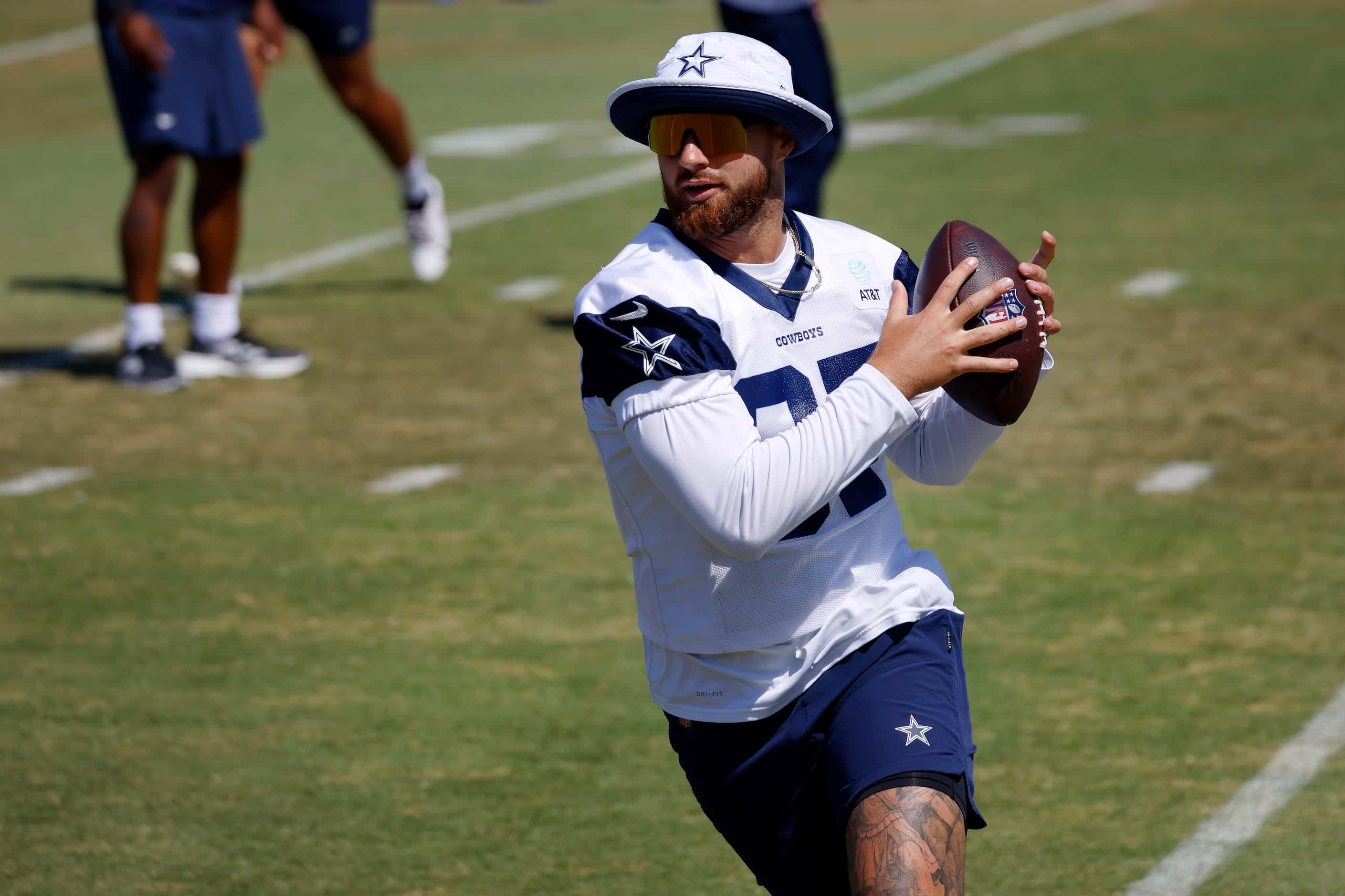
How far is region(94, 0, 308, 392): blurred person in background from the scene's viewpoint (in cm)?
881

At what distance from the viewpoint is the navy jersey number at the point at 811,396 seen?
10.9 feet

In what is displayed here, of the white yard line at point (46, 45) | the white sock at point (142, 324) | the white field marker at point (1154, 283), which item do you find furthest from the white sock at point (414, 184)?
the white yard line at point (46, 45)

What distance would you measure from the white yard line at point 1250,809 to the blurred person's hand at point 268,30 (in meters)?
7.39

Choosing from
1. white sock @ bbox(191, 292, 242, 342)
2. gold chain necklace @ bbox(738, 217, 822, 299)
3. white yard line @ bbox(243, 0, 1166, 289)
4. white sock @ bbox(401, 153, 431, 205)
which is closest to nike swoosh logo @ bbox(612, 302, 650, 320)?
gold chain necklace @ bbox(738, 217, 822, 299)

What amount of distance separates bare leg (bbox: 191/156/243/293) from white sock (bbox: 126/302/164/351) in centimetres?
33

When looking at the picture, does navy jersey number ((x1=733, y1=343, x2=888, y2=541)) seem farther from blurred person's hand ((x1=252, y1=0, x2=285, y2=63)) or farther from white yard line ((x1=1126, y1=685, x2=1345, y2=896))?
blurred person's hand ((x1=252, y1=0, x2=285, y2=63))

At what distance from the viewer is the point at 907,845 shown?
9.96ft

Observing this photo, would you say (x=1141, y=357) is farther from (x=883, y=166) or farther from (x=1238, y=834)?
(x=883, y=166)

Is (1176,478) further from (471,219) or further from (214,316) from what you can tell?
(471,219)

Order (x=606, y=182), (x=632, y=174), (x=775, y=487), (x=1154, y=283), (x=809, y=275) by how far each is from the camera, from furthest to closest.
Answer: (x=632, y=174), (x=606, y=182), (x=1154, y=283), (x=809, y=275), (x=775, y=487)

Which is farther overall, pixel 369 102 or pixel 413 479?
pixel 369 102

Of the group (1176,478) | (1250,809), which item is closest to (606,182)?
(1176,478)

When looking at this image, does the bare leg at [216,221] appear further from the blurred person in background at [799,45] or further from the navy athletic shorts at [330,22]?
the blurred person in background at [799,45]

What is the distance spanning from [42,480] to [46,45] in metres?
18.3
